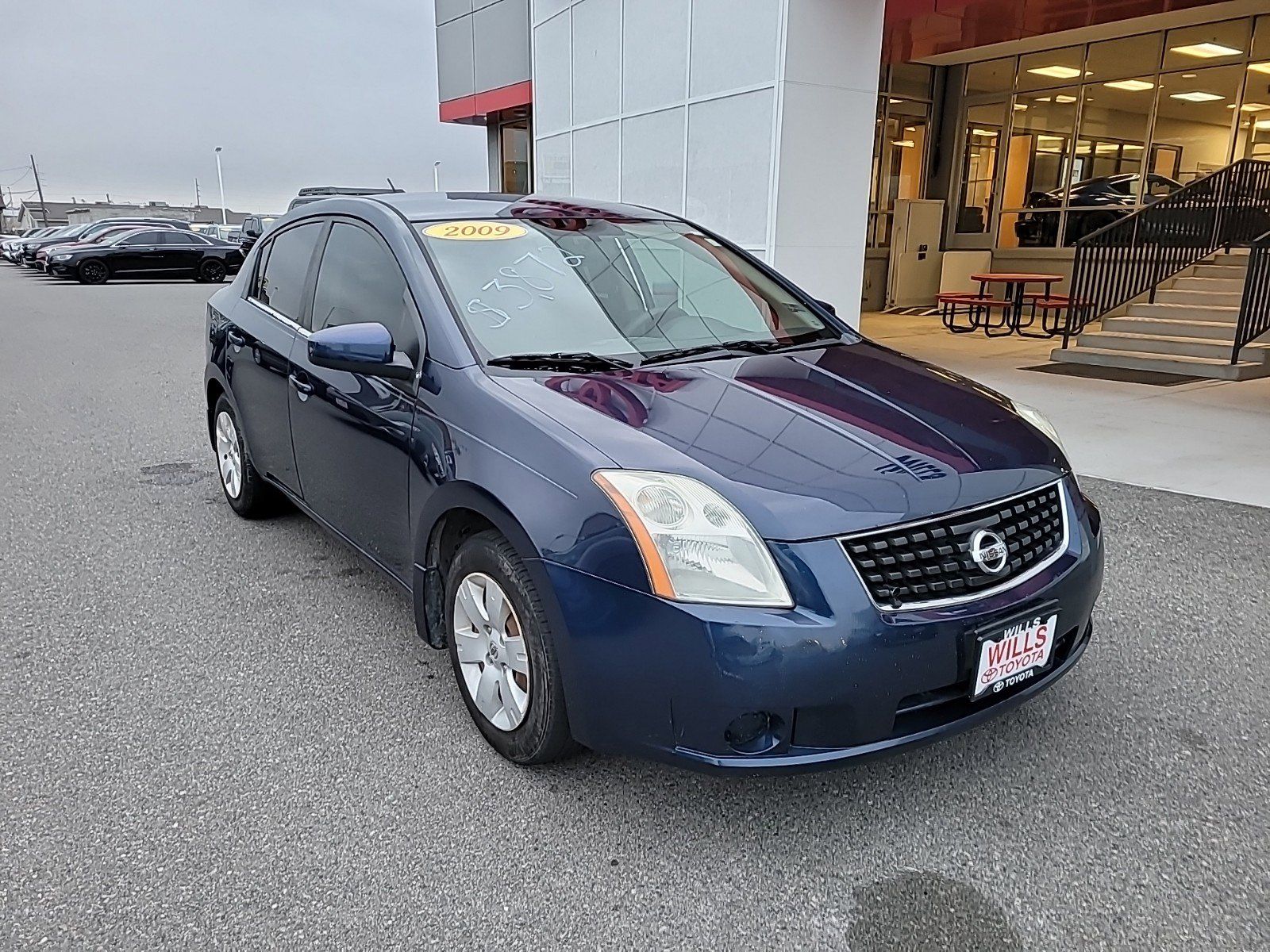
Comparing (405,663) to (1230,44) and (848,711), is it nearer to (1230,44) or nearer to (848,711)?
(848,711)

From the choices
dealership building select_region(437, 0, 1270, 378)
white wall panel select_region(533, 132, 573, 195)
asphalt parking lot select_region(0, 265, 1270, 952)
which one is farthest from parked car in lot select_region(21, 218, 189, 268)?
asphalt parking lot select_region(0, 265, 1270, 952)

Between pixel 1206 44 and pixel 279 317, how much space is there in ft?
49.3

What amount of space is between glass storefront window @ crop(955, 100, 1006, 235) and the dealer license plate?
1552 centimetres

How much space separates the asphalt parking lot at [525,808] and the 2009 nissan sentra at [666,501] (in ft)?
0.98

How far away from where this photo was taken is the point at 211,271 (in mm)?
25391

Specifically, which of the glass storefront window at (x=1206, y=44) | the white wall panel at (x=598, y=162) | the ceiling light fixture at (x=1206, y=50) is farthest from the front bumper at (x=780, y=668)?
the ceiling light fixture at (x=1206, y=50)

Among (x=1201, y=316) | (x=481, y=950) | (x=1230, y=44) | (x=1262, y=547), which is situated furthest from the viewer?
(x=1230, y=44)

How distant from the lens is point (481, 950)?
199 cm

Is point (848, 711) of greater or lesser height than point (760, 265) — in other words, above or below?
below

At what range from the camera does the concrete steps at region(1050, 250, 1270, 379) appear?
30.5 feet

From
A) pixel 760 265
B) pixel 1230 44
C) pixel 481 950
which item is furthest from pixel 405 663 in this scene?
pixel 1230 44

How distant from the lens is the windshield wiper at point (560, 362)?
2.81 m

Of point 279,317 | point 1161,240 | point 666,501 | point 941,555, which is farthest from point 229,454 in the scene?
point 1161,240

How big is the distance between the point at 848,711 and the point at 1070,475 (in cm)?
117
